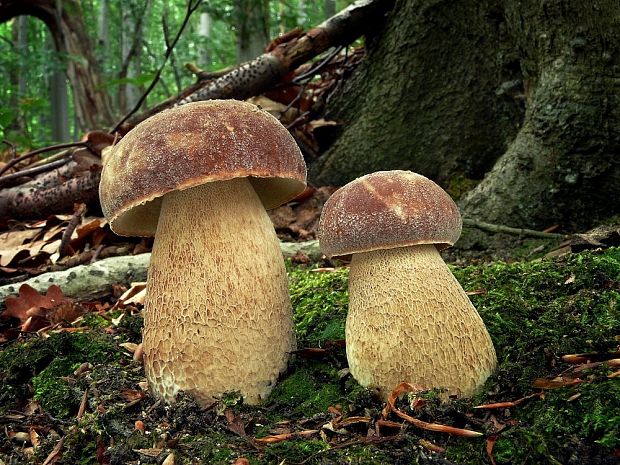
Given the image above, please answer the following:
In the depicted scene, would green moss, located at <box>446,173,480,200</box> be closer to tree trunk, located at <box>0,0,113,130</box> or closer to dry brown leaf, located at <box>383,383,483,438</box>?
dry brown leaf, located at <box>383,383,483,438</box>

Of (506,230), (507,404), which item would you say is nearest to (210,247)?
(507,404)

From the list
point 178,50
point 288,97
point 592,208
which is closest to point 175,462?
point 592,208

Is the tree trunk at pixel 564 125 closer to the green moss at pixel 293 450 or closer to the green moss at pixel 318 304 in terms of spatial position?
the green moss at pixel 318 304

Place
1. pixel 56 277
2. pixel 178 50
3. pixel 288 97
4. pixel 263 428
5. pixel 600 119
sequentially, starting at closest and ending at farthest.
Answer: pixel 263 428 → pixel 600 119 → pixel 56 277 → pixel 288 97 → pixel 178 50

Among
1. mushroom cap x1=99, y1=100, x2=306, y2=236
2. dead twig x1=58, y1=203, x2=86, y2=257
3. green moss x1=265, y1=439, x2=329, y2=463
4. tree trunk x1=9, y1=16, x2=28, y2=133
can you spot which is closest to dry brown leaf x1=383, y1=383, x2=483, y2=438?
green moss x1=265, y1=439, x2=329, y2=463

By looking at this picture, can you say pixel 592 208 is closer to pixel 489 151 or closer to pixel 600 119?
pixel 600 119

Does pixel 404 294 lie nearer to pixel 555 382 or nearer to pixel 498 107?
pixel 555 382
